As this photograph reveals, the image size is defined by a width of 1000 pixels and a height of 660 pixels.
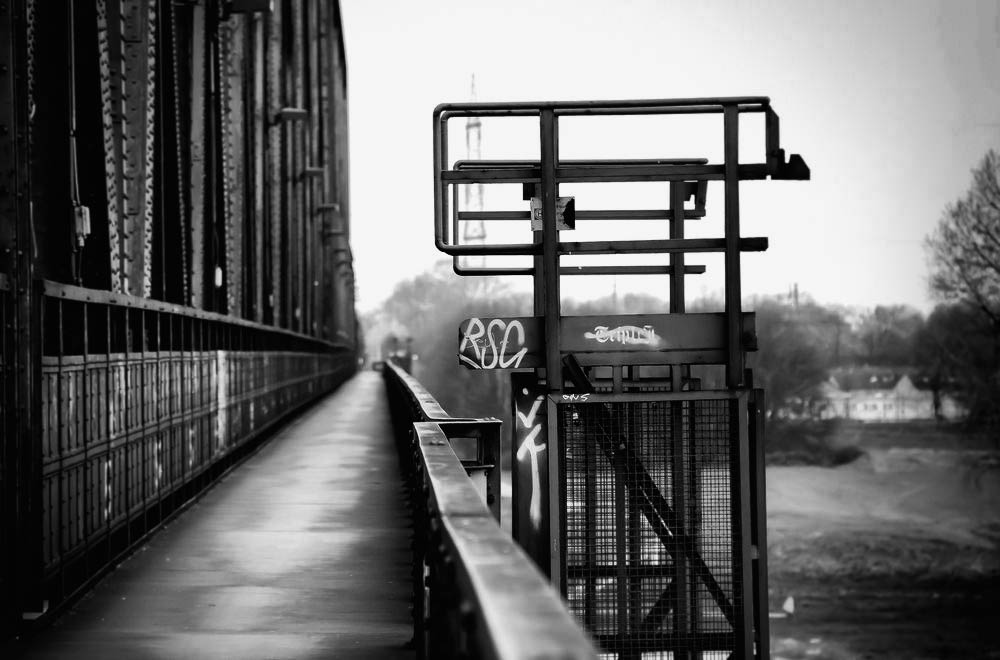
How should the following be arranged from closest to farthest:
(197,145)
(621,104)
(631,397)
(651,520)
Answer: (631,397) → (651,520) → (621,104) → (197,145)

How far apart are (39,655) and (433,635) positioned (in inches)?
109

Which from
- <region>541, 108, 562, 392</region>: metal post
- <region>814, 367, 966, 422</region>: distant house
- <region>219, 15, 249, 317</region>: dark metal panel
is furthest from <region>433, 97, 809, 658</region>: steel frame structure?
<region>814, 367, 966, 422</region>: distant house

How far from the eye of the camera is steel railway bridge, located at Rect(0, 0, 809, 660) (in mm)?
6043

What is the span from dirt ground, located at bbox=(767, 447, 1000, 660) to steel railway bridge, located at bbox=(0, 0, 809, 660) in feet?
134

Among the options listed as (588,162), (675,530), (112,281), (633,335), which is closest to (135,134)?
(112,281)

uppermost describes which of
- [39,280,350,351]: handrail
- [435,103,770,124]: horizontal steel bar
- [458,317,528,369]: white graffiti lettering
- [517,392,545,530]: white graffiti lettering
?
[435,103,770,124]: horizontal steel bar

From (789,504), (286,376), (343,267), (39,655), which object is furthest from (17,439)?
(789,504)

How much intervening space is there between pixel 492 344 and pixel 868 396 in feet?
328

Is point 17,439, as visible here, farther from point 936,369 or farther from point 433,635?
point 936,369

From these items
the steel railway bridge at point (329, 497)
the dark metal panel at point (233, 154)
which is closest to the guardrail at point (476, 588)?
the steel railway bridge at point (329, 497)

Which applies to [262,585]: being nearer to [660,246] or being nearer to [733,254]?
[660,246]

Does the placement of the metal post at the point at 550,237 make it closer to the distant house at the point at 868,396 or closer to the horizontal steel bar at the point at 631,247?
the horizontal steel bar at the point at 631,247

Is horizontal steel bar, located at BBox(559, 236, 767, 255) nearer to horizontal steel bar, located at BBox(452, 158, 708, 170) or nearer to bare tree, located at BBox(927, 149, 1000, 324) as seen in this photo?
horizontal steel bar, located at BBox(452, 158, 708, 170)

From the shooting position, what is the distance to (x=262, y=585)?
757cm
